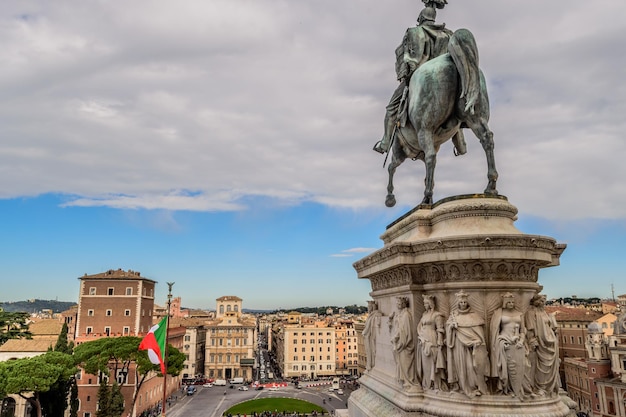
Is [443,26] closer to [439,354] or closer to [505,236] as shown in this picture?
[505,236]

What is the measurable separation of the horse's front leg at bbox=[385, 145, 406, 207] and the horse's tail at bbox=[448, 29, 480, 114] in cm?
250

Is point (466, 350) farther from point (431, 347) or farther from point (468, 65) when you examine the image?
point (468, 65)

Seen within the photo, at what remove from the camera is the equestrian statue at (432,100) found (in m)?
8.28

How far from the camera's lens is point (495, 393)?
21.4ft

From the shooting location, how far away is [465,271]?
702 cm

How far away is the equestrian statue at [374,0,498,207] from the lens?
8281 mm

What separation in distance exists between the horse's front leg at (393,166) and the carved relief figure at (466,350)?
4.32 meters

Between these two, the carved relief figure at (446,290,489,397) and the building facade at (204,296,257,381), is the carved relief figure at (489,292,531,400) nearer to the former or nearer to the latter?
the carved relief figure at (446,290,489,397)

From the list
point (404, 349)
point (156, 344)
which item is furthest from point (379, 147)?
point (156, 344)

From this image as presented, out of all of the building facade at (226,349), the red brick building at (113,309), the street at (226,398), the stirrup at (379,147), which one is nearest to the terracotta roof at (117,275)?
the red brick building at (113,309)

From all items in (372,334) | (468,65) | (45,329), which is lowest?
(45,329)

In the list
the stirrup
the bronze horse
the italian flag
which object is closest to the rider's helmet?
the bronze horse

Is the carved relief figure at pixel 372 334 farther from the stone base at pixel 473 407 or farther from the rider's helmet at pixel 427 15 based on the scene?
the rider's helmet at pixel 427 15

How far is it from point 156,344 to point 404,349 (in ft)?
64.2
